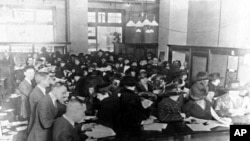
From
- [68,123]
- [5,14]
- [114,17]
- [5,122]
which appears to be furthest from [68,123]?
[114,17]

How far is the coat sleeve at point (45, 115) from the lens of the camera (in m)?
1.85

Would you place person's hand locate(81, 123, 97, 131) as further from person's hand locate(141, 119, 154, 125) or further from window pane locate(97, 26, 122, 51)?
window pane locate(97, 26, 122, 51)

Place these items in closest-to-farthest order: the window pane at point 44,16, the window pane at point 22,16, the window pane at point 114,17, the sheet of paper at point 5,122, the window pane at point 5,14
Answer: the sheet of paper at point 5,122 < the window pane at point 5,14 < the window pane at point 22,16 < the window pane at point 44,16 < the window pane at point 114,17

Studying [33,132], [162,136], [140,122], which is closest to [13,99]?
[33,132]

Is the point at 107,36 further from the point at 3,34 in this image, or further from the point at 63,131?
the point at 63,131

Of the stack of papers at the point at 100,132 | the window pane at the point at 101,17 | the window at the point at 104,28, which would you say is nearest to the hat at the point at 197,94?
the stack of papers at the point at 100,132

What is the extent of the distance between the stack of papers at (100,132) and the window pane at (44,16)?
7.10 metres

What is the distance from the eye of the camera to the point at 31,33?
23.5 ft

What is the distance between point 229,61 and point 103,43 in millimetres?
6066

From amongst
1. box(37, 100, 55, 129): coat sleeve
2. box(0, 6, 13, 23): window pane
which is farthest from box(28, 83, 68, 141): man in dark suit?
box(0, 6, 13, 23): window pane

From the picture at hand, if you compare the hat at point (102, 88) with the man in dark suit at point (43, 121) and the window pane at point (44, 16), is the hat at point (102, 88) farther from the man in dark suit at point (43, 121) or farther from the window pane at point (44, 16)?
the window pane at point (44, 16)

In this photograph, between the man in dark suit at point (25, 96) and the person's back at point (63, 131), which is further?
the man in dark suit at point (25, 96)

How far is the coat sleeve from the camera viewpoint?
1.85m

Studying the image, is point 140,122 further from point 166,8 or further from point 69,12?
point 69,12
